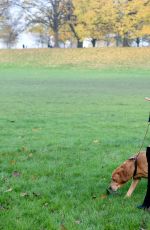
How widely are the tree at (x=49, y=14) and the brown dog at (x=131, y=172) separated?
73097 mm

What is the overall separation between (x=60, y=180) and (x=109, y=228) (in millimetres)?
2338

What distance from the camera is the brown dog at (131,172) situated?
21.8 ft

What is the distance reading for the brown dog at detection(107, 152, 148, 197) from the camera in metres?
6.66

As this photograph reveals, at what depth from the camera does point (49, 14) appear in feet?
258

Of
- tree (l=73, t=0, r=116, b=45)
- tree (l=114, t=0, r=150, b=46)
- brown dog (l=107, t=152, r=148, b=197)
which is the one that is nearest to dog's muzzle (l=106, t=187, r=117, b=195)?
brown dog (l=107, t=152, r=148, b=197)

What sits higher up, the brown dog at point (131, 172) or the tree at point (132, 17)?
the tree at point (132, 17)

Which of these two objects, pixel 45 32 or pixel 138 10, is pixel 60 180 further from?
pixel 45 32

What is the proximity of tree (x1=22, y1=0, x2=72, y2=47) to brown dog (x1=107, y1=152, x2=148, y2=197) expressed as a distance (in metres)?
73.1

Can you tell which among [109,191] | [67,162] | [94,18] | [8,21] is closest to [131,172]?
[109,191]

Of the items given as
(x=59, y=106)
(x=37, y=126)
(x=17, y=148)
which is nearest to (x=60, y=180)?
(x=17, y=148)

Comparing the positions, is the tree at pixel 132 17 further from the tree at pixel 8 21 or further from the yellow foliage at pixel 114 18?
the tree at pixel 8 21

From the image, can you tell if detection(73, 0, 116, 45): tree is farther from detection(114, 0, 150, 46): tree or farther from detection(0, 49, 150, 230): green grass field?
detection(0, 49, 150, 230): green grass field

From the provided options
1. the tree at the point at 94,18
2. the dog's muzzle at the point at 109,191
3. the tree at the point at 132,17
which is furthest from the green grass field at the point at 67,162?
the tree at the point at 94,18

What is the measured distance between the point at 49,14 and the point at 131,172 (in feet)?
244
